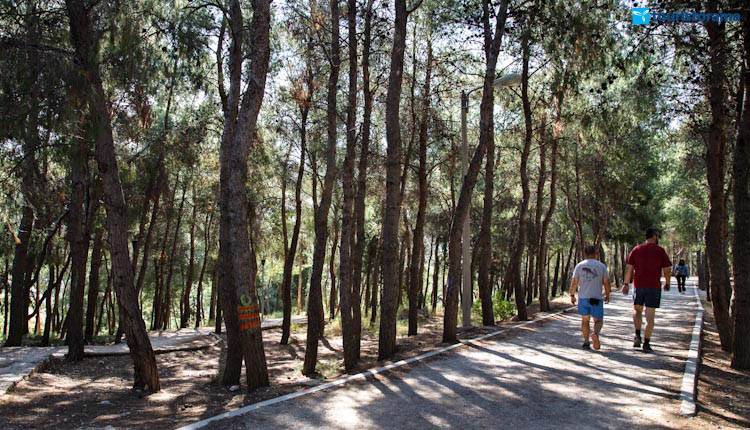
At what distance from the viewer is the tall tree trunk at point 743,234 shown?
8.49 metres

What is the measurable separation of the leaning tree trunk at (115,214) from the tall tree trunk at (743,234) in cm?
961

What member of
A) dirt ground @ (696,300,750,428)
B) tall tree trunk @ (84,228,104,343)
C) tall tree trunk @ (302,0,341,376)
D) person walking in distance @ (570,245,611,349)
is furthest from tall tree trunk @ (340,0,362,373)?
tall tree trunk @ (84,228,104,343)

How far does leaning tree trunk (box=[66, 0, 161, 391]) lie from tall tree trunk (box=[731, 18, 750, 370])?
9.61 m

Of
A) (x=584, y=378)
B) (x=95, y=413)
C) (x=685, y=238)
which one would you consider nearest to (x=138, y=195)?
(x=95, y=413)

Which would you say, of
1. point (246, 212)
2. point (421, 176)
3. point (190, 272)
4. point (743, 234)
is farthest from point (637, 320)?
point (190, 272)

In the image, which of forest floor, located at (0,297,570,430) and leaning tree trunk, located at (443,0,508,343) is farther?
leaning tree trunk, located at (443,0,508,343)

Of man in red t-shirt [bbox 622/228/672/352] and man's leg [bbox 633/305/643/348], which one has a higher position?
man in red t-shirt [bbox 622/228/672/352]

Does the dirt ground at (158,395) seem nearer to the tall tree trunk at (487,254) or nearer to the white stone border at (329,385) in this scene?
the white stone border at (329,385)

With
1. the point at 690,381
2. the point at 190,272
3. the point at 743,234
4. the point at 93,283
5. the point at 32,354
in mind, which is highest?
the point at 743,234

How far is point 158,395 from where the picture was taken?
10320mm

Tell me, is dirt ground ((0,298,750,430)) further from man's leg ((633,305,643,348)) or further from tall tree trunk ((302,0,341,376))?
man's leg ((633,305,643,348))

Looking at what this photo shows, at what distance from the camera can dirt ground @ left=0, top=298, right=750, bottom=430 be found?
7238 millimetres

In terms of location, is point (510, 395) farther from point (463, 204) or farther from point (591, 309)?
point (463, 204)

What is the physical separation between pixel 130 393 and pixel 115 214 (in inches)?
127
